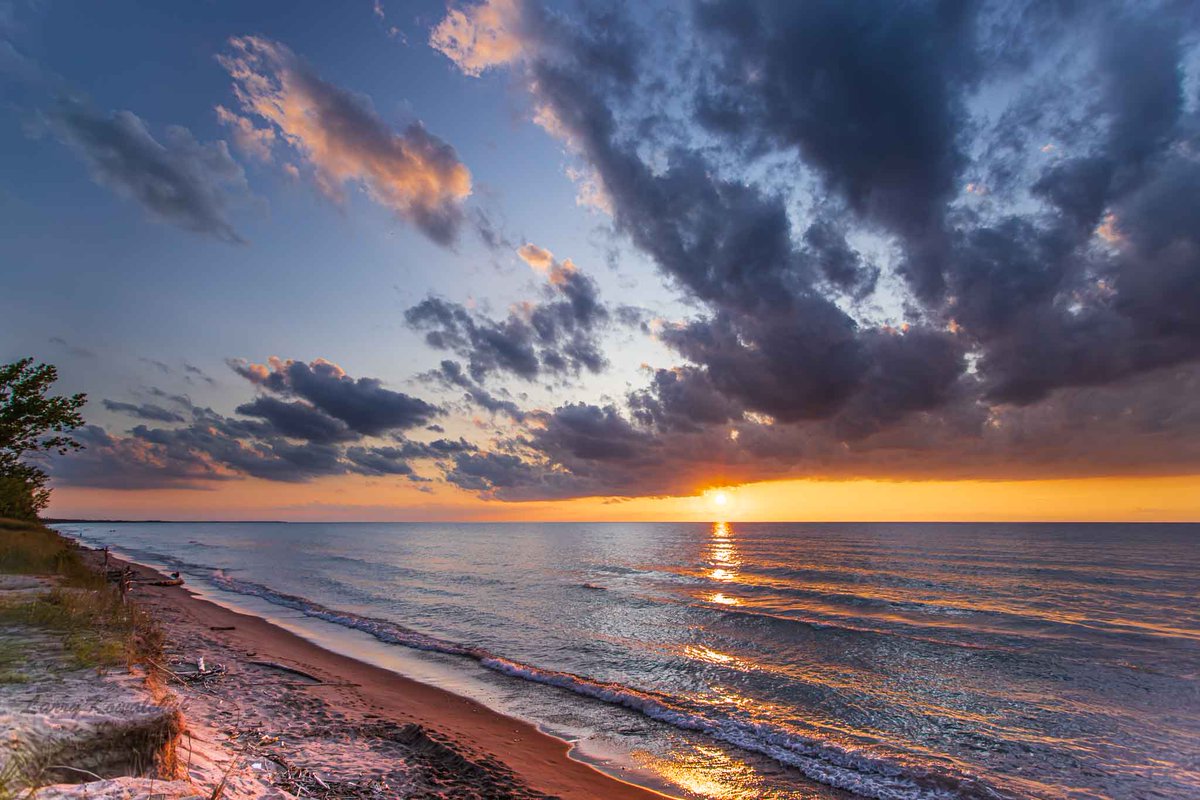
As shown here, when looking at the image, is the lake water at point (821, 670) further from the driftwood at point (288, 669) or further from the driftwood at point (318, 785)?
the driftwood at point (318, 785)

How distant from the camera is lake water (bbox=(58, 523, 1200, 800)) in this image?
13.3m

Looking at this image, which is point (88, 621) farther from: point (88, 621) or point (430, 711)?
point (430, 711)

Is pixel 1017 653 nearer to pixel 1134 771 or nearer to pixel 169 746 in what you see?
pixel 1134 771

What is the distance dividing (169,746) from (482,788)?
5.52m

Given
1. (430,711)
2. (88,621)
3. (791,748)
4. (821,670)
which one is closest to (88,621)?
(88,621)

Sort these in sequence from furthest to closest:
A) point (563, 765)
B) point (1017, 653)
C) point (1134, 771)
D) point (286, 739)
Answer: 1. point (1017, 653)
2. point (1134, 771)
3. point (563, 765)
4. point (286, 739)

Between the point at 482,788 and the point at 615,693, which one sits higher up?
the point at 482,788

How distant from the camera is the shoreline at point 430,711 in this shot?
1162cm

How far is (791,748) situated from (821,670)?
8683 millimetres

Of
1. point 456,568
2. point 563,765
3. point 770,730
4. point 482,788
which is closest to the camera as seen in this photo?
point 482,788

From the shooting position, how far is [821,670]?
21641mm

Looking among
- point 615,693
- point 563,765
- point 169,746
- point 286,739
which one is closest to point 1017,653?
point 615,693

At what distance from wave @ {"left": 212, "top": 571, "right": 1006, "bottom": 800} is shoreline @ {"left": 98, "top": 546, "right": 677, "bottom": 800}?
353 centimetres

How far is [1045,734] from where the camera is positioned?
51.4 feet
